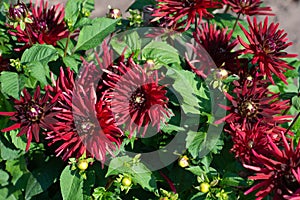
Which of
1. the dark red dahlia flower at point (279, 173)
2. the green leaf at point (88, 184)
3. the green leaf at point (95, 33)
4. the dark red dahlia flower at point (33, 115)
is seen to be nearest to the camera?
the dark red dahlia flower at point (279, 173)

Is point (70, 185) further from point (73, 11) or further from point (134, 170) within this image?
point (73, 11)

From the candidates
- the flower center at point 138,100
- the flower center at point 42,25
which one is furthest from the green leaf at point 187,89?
the flower center at point 42,25

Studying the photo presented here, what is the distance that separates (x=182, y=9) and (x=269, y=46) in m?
0.28

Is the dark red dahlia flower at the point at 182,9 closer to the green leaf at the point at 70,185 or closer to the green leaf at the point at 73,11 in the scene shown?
the green leaf at the point at 73,11

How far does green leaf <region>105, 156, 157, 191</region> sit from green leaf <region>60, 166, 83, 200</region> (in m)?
0.11

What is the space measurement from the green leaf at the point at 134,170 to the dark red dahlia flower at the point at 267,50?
0.44m

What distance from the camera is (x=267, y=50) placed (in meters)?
1.33

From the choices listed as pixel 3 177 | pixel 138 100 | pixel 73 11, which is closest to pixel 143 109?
pixel 138 100

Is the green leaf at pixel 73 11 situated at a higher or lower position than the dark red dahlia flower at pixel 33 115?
higher

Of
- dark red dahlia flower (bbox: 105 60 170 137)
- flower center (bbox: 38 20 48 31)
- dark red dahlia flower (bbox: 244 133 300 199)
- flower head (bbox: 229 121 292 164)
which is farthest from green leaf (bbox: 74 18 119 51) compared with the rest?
dark red dahlia flower (bbox: 244 133 300 199)

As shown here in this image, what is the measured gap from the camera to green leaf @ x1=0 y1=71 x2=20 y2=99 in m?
1.21

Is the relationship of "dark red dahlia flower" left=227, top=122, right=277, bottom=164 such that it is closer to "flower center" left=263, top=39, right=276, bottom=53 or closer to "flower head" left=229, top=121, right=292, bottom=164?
"flower head" left=229, top=121, right=292, bottom=164

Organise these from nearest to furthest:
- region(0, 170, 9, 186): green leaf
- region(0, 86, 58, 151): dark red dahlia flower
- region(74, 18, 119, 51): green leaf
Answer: region(0, 86, 58, 151): dark red dahlia flower → region(74, 18, 119, 51): green leaf → region(0, 170, 9, 186): green leaf

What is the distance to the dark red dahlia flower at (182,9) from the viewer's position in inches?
52.8
